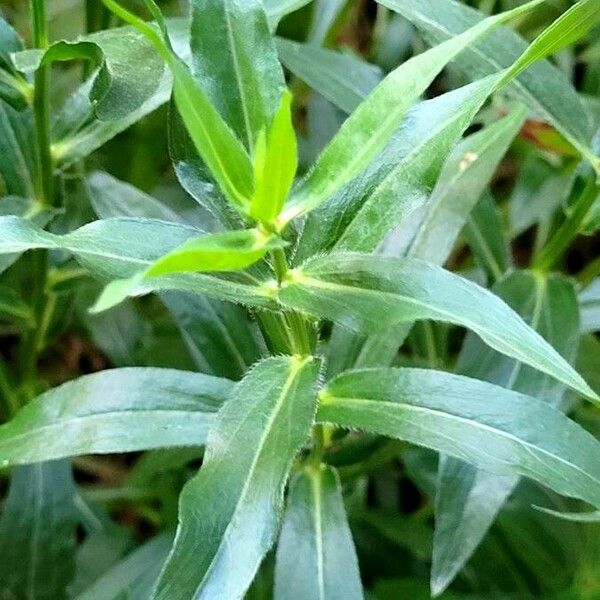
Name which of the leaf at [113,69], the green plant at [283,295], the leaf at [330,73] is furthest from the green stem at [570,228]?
the leaf at [113,69]

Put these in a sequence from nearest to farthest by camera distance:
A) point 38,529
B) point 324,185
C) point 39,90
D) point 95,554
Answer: point 324,185 < point 39,90 < point 38,529 < point 95,554

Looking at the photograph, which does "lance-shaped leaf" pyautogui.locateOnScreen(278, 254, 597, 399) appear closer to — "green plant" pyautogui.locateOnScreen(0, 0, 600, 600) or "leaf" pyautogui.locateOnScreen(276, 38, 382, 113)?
"green plant" pyautogui.locateOnScreen(0, 0, 600, 600)

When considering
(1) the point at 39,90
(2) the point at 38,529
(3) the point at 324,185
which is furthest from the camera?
(2) the point at 38,529

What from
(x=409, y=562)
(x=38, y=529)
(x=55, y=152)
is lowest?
(x=409, y=562)

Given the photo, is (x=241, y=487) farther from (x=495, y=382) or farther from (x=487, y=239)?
(x=487, y=239)

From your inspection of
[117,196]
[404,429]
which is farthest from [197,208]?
[404,429]

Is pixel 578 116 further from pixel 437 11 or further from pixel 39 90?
pixel 39 90
